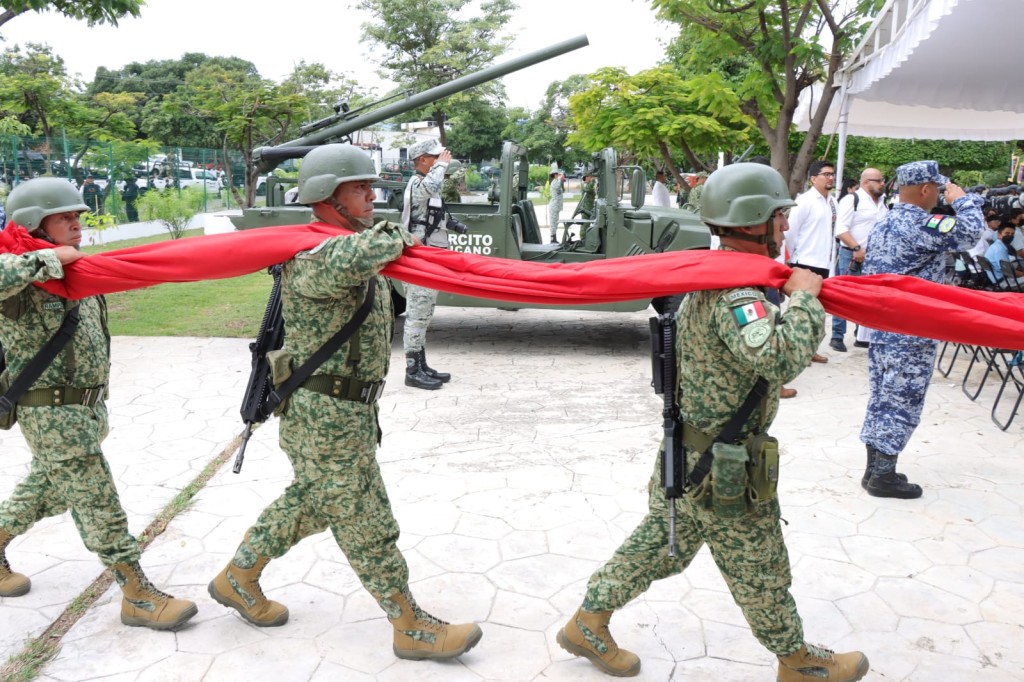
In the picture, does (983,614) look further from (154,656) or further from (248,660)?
(154,656)

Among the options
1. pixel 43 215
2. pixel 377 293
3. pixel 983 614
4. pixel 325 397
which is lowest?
pixel 983 614

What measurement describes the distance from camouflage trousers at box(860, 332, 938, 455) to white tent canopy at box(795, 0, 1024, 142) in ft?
12.7

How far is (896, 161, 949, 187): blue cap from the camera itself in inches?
168

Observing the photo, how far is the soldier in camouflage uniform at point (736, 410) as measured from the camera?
7.74 feet

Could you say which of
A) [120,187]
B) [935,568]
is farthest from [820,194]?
[120,187]

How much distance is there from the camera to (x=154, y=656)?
9.81 feet

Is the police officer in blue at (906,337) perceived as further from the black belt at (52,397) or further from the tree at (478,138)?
the tree at (478,138)

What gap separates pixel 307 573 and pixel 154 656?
734 millimetres

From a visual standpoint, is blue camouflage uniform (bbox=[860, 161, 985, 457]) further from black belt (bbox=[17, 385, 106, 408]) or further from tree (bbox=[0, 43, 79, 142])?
tree (bbox=[0, 43, 79, 142])

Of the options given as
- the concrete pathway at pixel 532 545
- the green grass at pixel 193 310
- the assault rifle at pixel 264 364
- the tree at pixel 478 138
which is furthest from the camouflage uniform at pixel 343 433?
the tree at pixel 478 138

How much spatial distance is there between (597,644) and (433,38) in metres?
30.3

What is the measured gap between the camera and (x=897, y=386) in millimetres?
4340

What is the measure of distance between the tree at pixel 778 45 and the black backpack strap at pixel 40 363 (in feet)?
26.6

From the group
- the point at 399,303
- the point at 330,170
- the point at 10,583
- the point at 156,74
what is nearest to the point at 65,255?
the point at 330,170
